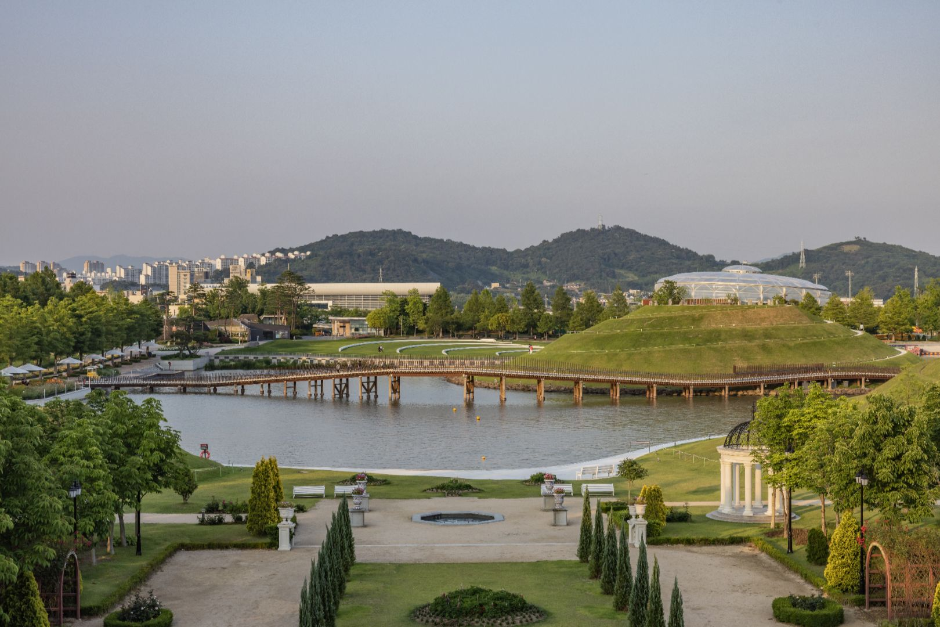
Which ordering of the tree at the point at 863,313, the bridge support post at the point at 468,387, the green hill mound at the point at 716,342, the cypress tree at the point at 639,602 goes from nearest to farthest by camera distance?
the cypress tree at the point at 639,602, the bridge support post at the point at 468,387, the green hill mound at the point at 716,342, the tree at the point at 863,313

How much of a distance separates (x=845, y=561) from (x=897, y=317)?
146394mm

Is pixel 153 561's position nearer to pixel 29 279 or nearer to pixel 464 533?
pixel 464 533

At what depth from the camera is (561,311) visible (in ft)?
605

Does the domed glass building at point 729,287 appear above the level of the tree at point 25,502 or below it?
above

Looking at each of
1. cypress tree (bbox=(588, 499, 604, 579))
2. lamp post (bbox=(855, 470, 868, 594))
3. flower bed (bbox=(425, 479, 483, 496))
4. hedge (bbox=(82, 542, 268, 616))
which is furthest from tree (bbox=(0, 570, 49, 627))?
flower bed (bbox=(425, 479, 483, 496))

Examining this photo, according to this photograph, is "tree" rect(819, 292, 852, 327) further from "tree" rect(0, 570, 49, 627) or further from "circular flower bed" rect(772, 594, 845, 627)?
"tree" rect(0, 570, 49, 627)

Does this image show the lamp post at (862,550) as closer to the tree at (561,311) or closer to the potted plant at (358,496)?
the potted plant at (358,496)

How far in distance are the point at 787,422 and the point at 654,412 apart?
201ft

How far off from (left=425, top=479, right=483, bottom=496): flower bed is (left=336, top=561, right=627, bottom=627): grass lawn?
13.6 meters

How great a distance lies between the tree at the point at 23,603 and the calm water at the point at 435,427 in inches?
1520

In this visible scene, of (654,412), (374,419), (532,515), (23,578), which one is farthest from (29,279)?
(23,578)

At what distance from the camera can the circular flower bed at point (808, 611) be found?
25.7m

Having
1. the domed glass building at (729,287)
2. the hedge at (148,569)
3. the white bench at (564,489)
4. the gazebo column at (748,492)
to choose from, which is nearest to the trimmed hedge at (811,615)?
the gazebo column at (748,492)

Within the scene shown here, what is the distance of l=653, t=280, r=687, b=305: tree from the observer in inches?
6220
